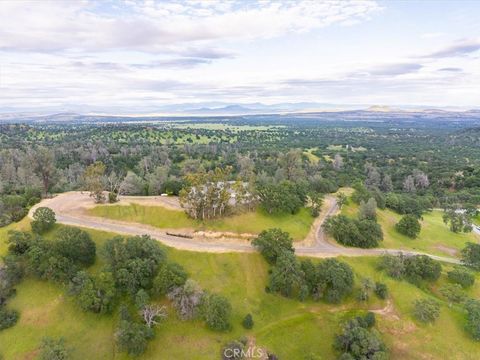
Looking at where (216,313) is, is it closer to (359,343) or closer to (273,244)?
(273,244)

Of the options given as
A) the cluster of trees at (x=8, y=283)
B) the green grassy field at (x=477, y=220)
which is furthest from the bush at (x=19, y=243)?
the green grassy field at (x=477, y=220)

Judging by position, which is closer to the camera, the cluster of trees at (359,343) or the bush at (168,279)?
the cluster of trees at (359,343)

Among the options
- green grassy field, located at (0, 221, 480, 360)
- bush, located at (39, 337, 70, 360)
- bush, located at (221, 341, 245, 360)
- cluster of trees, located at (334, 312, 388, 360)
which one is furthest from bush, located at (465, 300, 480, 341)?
bush, located at (39, 337, 70, 360)

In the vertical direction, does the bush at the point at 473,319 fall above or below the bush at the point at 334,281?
below

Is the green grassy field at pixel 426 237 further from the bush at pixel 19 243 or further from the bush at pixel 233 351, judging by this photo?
the bush at pixel 19 243

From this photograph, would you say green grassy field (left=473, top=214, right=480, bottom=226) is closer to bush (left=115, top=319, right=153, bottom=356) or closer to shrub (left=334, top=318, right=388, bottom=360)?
shrub (left=334, top=318, right=388, bottom=360)

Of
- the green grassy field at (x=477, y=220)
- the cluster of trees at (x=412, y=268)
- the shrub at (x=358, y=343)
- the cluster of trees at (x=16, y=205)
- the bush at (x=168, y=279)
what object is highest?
the cluster of trees at (x=16, y=205)
